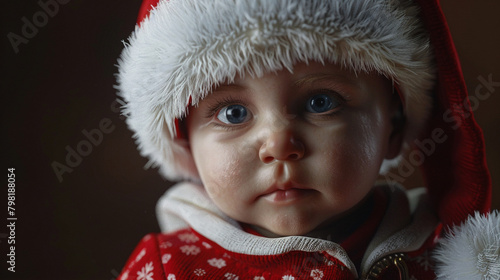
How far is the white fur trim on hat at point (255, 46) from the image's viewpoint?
584 millimetres

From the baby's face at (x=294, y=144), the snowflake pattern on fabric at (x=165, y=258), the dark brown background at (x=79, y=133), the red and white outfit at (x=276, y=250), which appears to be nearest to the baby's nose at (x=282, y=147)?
the baby's face at (x=294, y=144)

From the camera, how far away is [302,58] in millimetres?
594

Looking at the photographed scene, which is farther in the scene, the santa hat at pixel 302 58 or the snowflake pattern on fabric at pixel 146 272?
the snowflake pattern on fabric at pixel 146 272

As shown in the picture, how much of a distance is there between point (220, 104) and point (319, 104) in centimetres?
13

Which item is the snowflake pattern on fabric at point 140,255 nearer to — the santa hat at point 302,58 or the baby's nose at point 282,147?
the santa hat at point 302,58

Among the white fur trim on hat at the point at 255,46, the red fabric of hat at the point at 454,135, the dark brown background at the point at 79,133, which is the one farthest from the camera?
the dark brown background at the point at 79,133

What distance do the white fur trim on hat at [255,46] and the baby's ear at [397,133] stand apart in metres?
0.01

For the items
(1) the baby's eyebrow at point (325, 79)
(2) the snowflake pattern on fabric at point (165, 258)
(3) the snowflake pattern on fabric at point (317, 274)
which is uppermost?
(1) the baby's eyebrow at point (325, 79)

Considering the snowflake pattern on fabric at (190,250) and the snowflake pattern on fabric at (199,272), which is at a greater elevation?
the snowflake pattern on fabric at (190,250)

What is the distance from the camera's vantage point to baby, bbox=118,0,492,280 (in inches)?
23.6

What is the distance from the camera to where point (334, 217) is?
690mm

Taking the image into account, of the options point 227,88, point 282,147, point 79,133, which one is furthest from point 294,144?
point 79,133

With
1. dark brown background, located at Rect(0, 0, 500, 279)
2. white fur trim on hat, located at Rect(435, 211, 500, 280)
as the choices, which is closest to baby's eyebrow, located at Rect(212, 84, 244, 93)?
dark brown background, located at Rect(0, 0, 500, 279)

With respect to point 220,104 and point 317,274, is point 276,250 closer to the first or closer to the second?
point 317,274
